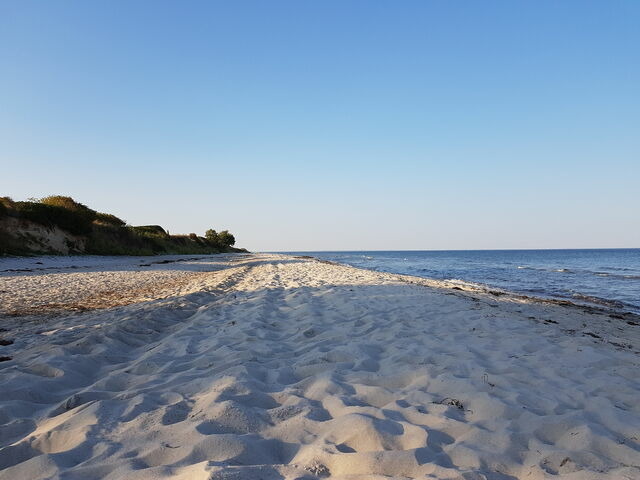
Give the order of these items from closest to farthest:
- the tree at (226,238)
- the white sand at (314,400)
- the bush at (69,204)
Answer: the white sand at (314,400) < the bush at (69,204) < the tree at (226,238)

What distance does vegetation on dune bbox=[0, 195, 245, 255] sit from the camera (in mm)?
19891

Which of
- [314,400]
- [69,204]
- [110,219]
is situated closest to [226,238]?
[110,219]

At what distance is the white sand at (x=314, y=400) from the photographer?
2111 mm

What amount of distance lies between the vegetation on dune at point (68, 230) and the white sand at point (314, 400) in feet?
58.0

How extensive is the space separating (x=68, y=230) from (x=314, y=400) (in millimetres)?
25933

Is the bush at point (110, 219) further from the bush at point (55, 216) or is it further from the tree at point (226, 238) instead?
the tree at point (226, 238)

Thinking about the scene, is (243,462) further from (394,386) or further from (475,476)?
(394,386)

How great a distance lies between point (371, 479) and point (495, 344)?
3.59 metres

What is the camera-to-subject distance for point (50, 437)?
236 cm

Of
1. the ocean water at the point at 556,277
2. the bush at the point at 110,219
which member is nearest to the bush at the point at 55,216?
the bush at the point at 110,219

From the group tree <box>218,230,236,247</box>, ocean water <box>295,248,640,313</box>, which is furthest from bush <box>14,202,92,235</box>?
tree <box>218,230,236,247</box>

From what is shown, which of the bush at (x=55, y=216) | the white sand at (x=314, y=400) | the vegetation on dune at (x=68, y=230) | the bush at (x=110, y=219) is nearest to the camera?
the white sand at (x=314, y=400)

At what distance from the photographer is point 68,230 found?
23.8m

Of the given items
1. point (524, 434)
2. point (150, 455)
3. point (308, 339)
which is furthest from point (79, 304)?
point (524, 434)
